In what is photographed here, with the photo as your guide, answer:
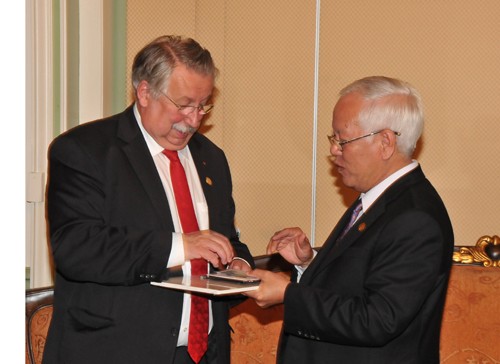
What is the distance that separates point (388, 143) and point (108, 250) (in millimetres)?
955

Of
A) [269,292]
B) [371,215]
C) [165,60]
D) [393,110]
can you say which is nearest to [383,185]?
[371,215]

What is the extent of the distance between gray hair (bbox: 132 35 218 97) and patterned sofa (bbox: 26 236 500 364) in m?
1.34

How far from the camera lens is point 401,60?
4.77 m

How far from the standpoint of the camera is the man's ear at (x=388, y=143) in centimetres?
242

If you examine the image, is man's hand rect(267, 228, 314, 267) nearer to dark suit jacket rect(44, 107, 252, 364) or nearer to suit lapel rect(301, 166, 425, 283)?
suit lapel rect(301, 166, 425, 283)

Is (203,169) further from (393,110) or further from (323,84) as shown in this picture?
(323,84)

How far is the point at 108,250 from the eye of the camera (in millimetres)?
2381

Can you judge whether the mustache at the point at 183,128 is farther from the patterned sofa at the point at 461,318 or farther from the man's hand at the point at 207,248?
the patterned sofa at the point at 461,318

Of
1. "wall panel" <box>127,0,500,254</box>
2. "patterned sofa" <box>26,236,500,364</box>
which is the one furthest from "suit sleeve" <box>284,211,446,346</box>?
"wall panel" <box>127,0,500,254</box>

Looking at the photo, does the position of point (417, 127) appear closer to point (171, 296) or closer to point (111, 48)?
point (171, 296)

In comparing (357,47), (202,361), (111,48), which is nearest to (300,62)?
(357,47)

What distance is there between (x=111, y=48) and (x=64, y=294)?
2.51m

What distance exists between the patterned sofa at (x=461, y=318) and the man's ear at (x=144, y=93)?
4.28 ft

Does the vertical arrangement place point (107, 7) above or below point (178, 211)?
above
